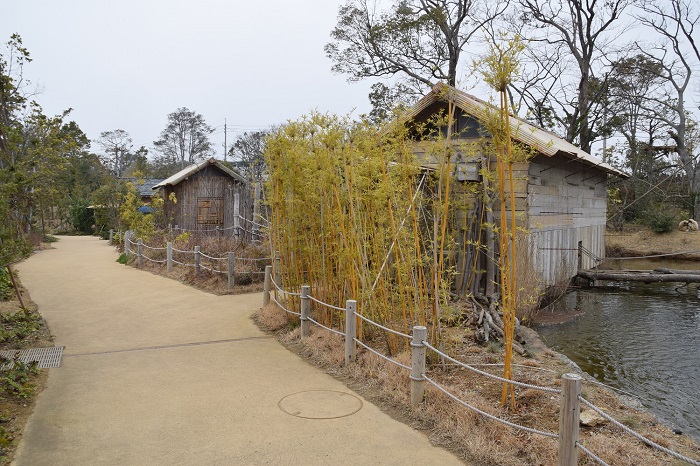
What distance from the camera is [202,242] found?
41.1 feet

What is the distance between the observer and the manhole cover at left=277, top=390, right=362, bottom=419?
4.06m

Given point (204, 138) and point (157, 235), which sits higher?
point (204, 138)

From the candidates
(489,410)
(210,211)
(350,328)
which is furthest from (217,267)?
(489,410)

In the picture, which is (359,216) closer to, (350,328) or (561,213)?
(350,328)

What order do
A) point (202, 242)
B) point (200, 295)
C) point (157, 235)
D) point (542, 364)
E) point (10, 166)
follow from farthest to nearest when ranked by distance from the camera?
1. point (157, 235)
2. point (202, 242)
3. point (200, 295)
4. point (10, 166)
5. point (542, 364)

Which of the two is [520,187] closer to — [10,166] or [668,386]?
[668,386]

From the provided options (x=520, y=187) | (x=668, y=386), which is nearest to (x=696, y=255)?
(x=520, y=187)

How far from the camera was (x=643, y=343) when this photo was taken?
725 cm

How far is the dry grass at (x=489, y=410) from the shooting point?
3238 millimetres

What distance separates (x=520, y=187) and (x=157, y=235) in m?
11.8

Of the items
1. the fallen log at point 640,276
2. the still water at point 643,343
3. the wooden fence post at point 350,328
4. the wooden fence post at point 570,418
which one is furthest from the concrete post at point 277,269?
the fallen log at point 640,276

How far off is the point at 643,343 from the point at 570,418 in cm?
534

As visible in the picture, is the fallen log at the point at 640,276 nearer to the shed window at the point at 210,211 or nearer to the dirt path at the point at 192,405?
the dirt path at the point at 192,405

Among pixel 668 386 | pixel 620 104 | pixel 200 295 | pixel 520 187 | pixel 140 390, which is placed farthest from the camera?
pixel 620 104
